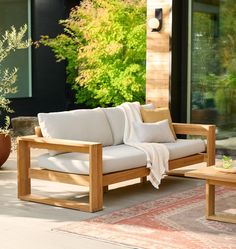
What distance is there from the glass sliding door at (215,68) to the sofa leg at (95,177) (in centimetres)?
381

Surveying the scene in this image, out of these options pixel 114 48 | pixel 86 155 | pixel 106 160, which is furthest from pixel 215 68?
pixel 106 160

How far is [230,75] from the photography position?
8.92 m

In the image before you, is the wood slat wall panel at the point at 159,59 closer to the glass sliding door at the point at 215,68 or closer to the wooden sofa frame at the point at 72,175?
the glass sliding door at the point at 215,68

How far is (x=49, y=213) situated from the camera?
5594 mm

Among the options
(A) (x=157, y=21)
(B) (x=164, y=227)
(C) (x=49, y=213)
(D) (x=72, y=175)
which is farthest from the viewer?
(A) (x=157, y=21)

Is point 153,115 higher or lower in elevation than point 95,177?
higher

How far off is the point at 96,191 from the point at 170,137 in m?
1.71

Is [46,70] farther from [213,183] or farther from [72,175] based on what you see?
[213,183]

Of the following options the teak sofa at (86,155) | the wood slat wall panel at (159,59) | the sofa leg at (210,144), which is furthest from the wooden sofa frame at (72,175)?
the wood slat wall panel at (159,59)

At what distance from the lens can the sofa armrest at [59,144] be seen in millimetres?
5633

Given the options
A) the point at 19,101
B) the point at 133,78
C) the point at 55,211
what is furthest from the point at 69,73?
the point at 55,211

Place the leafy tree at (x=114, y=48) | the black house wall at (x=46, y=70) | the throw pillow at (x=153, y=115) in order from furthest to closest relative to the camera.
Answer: the black house wall at (x=46, y=70)
the leafy tree at (x=114, y=48)
the throw pillow at (x=153, y=115)

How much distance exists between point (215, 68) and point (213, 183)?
3.98m

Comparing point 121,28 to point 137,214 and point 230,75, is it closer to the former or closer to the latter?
point 230,75
